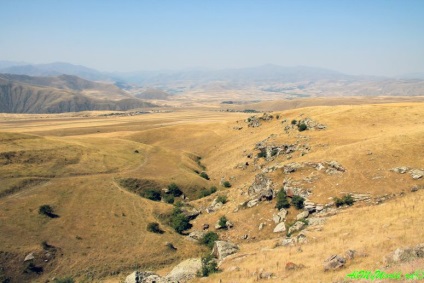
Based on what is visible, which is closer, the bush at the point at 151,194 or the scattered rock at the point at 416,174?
the scattered rock at the point at 416,174

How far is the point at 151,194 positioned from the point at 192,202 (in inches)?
418

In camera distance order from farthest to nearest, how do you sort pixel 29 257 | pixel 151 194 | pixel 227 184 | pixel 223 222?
pixel 227 184 < pixel 151 194 < pixel 223 222 < pixel 29 257

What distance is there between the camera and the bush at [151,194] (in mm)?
81125

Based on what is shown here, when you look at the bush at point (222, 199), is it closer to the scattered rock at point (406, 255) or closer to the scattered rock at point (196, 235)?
the scattered rock at point (196, 235)

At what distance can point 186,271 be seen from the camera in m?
39.7

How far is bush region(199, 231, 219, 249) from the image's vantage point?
190 feet

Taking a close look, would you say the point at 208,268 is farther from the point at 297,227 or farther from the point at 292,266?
the point at 297,227

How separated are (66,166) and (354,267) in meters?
75.7

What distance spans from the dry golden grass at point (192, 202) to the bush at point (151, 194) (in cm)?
514

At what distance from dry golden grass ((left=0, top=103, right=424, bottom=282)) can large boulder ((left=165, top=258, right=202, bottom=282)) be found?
4.41 m

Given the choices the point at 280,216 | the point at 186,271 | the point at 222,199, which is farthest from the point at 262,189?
the point at 186,271

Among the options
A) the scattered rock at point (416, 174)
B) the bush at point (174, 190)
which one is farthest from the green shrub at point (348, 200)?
the bush at point (174, 190)

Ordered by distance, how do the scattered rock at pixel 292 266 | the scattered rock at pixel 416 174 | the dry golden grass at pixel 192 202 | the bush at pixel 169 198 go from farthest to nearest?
the bush at pixel 169 198, the scattered rock at pixel 416 174, the dry golden grass at pixel 192 202, the scattered rock at pixel 292 266

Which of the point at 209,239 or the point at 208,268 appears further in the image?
the point at 209,239
